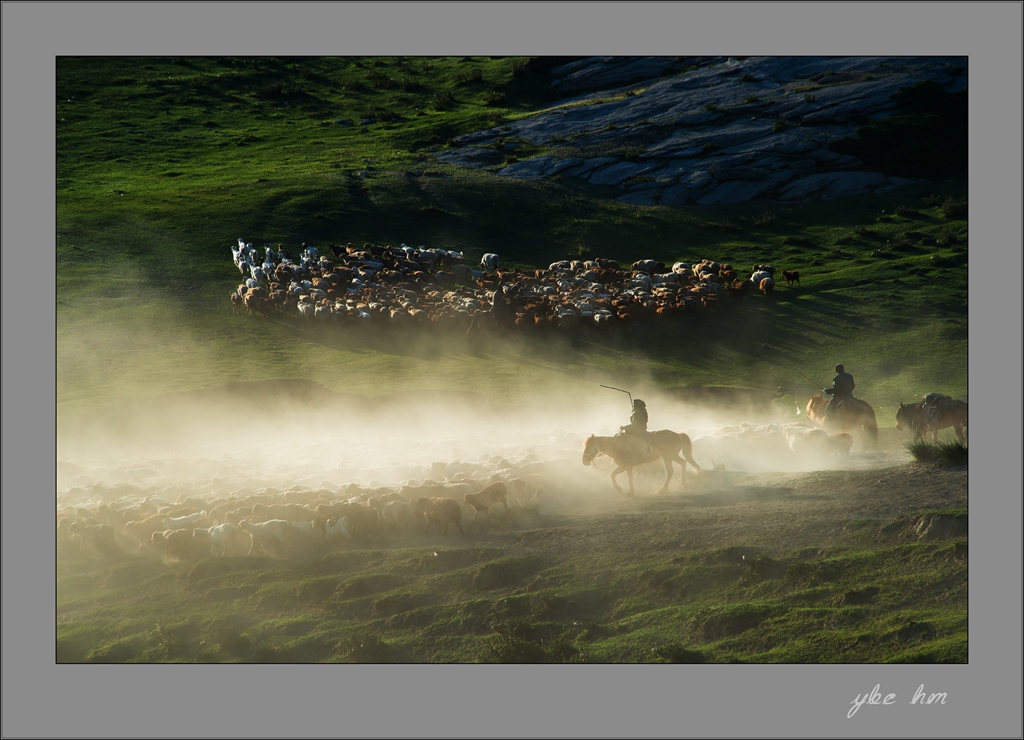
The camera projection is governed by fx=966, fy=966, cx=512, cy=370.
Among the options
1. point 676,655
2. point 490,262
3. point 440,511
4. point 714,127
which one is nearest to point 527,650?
point 676,655

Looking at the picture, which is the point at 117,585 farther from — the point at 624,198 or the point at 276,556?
the point at 624,198

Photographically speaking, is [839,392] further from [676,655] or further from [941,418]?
[676,655]

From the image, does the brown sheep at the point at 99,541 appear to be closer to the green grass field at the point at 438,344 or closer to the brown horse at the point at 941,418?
the green grass field at the point at 438,344

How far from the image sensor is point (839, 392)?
2730 centimetres

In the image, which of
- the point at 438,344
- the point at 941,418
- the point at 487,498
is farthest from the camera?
the point at 438,344

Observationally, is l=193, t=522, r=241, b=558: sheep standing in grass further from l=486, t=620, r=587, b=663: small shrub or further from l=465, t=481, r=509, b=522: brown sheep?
l=486, t=620, r=587, b=663: small shrub

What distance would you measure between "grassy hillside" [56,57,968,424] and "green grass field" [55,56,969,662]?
0.18m

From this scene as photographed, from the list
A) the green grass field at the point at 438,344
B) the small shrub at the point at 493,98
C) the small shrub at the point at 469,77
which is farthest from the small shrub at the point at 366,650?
the small shrub at the point at 469,77

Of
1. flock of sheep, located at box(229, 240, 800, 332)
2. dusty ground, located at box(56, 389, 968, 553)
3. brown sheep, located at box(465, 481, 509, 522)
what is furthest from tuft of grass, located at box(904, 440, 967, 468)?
flock of sheep, located at box(229, 240, 800, 332)

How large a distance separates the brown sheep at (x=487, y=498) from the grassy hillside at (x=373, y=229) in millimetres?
14435

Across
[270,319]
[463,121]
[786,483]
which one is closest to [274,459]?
[786,483]

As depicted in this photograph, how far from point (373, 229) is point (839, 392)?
33323mm

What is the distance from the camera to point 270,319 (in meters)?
44.2

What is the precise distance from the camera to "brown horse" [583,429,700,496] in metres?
23.0
